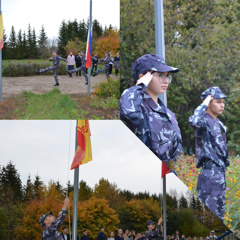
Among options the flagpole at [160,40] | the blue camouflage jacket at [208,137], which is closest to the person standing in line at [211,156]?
the blue camouflage jacket at [208,137]

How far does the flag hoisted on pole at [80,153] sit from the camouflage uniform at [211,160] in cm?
102

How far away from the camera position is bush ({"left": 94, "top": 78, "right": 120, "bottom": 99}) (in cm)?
859

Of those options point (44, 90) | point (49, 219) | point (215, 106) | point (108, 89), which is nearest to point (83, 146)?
point (49, 219)

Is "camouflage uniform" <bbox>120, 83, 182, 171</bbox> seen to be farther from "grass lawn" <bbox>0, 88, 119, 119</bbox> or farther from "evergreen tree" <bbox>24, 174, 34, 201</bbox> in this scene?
"grass lawn" <bbox>0, 88, 119, 119</bbox>

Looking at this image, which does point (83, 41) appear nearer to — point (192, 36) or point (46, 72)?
point (46, 72)

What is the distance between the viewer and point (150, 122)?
4.34m

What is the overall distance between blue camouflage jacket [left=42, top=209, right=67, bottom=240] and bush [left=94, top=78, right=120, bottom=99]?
13.3 ft

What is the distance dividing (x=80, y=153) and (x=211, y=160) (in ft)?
4.00

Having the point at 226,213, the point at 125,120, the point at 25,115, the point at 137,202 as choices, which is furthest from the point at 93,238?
the point at 25,115

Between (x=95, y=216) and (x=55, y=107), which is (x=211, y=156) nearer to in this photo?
(x=95, y=216)

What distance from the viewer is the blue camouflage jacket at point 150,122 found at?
4.13m

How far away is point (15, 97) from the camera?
8688mm

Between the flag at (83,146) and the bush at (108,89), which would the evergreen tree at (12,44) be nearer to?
the bush at (108,89)

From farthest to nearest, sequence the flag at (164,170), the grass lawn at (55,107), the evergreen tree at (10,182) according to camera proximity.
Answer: the grass lawn at (55,107) → the evergreen tree at (10,182) → the flag at (164,170)
